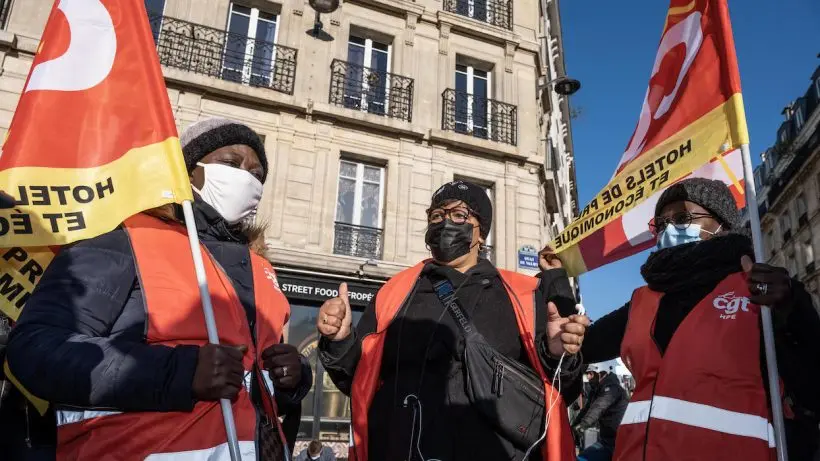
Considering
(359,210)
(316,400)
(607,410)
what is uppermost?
(359,210)

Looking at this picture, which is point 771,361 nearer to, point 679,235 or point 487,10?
point 679,235

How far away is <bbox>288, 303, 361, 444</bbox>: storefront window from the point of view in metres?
10.1

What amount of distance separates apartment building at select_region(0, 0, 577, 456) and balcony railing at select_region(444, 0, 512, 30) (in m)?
0.05

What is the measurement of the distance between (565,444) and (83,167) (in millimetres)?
2088

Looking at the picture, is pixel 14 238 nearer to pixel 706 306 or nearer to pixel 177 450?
pixel 177 450

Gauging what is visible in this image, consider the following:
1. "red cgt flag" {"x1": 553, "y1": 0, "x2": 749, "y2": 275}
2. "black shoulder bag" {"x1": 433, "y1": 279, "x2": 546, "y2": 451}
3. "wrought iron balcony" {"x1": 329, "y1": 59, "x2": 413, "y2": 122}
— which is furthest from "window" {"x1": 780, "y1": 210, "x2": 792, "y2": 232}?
"black shoulder bag" {"x1": 433, "y1": 279, "x2": 546, "y2": 451}

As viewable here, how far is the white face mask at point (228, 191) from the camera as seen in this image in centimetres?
203

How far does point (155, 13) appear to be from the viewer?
10672 mm

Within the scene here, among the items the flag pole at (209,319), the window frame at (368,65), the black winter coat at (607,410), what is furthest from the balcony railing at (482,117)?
the flag pole at (209,319)

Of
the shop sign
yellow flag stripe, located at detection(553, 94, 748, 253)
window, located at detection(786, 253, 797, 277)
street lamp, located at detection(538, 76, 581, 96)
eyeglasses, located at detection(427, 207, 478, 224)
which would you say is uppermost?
window, located at detection(786, 253, 797, 277)

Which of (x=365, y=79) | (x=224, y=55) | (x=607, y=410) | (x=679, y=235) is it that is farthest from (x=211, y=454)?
(x=365, y=79)

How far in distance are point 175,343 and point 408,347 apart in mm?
1117

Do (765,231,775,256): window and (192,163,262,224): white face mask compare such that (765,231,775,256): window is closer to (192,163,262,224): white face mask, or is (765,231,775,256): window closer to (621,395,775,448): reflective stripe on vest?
(621,395,775,448): reflective stripe on vest

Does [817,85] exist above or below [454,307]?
above
